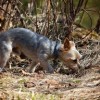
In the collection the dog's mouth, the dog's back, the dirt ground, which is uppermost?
the dog's back

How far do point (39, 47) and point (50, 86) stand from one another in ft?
6.01

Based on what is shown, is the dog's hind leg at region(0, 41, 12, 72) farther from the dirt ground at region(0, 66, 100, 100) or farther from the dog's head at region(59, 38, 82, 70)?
the dog's head at region(59, 38, 82, 70)

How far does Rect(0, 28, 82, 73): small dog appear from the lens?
10328 millimetres

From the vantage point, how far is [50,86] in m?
8.77

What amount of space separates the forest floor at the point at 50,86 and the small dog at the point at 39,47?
1.16 ft

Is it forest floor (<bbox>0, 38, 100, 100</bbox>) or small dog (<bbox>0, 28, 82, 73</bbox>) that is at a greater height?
small dog (<bbox>0, 28, 82, 73</bbox>)

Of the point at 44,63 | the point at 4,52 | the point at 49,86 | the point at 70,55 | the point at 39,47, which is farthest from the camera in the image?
the point at 70,55

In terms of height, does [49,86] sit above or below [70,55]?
below

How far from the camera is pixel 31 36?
10.6 m

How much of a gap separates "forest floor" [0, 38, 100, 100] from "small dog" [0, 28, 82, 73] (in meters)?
0.35

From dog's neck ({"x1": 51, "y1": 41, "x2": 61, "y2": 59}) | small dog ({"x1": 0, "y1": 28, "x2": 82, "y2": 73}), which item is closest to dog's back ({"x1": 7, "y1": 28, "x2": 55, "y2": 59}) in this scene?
small dog ({"x1": 0, "y1": 28, "x2": 82, "y2": 73})

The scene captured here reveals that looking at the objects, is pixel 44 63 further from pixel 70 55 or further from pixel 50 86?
pixel 50 86

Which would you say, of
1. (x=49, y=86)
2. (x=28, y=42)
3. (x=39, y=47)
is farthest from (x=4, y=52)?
(x=49, y=86)

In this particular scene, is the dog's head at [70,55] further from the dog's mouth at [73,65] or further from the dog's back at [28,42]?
the dog's back at [28,42]
